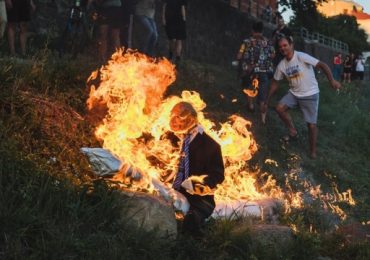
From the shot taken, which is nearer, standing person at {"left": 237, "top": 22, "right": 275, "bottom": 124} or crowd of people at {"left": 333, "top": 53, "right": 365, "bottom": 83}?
standing person at {"left": 237, "top": 22, "right": 275, "bottom": 124}

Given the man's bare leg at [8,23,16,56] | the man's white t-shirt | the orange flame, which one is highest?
the man's bare leg at [8,23,16,56]

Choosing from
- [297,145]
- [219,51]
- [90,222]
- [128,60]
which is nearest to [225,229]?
[90,222]

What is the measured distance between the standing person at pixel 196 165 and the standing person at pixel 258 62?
5.04 meters

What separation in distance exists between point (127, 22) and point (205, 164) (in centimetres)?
574

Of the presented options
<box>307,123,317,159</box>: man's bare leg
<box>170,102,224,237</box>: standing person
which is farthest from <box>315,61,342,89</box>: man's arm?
<box>170,102,224,237</box>: standing person

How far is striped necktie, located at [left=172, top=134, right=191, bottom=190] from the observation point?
241 inches

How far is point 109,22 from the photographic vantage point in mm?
11078

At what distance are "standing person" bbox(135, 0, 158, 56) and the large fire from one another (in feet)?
9.25

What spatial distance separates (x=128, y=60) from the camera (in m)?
8.05

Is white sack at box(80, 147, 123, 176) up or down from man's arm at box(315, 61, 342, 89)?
down

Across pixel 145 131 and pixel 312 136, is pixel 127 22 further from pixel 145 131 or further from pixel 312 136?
pixel 145 131

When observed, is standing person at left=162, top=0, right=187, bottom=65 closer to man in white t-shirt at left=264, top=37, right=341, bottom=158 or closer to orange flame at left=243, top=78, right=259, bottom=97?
orange flame at left=243, top=78, right=259, bottom=97

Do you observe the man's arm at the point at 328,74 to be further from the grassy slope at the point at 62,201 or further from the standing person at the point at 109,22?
the standing person at the point at 109,22

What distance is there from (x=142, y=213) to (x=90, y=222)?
20.0 inches
